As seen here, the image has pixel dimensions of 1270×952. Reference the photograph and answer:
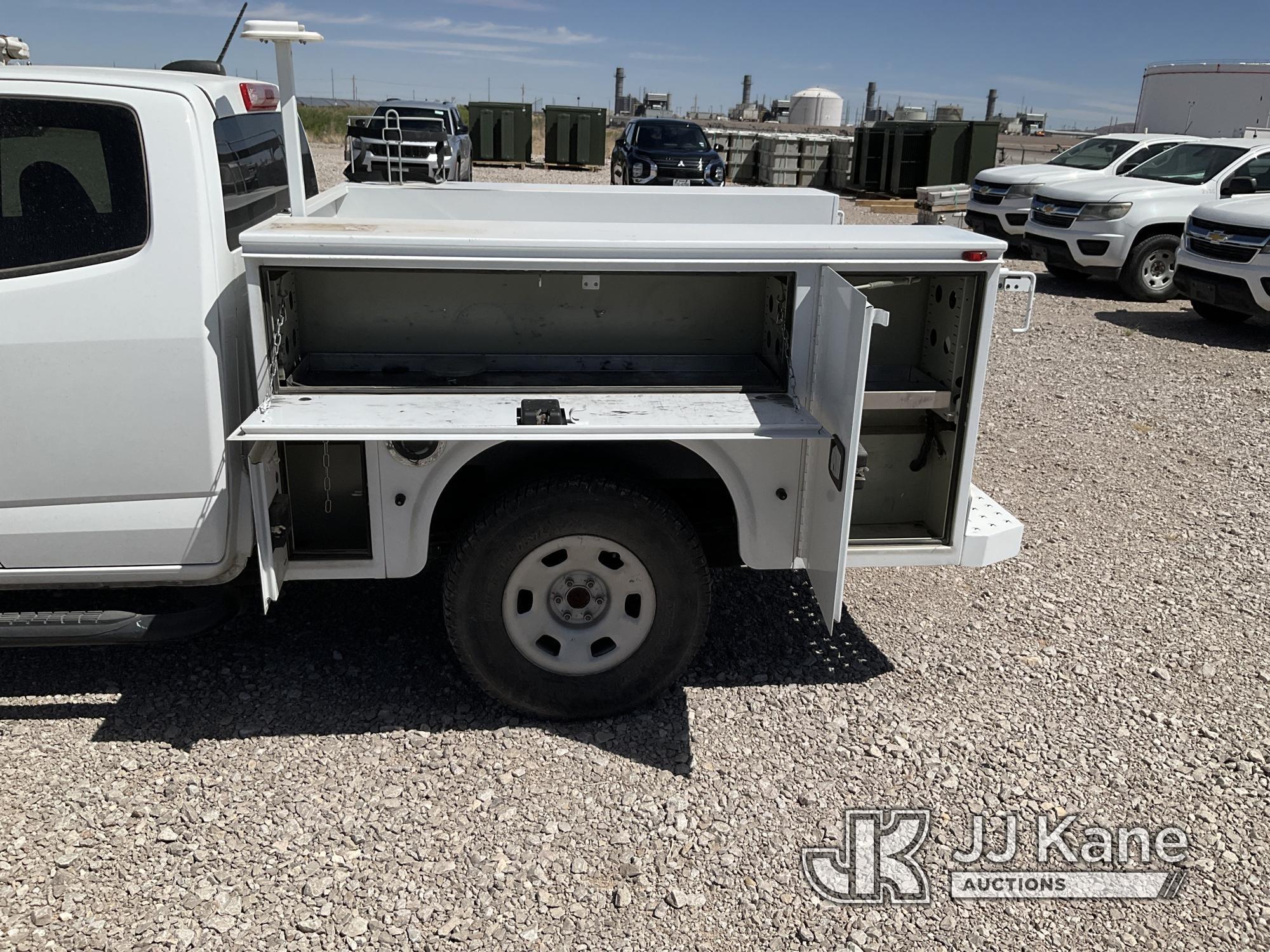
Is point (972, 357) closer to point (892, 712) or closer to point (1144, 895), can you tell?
point (892, 712)

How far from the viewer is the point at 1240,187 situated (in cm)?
1266

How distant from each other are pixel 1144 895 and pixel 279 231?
329 centimetres

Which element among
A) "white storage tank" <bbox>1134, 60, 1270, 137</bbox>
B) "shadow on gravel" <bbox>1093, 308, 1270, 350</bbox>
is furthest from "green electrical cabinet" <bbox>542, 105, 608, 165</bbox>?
"shadow on gravel" <bbox>1093, 308, 1270, 350</bbox>

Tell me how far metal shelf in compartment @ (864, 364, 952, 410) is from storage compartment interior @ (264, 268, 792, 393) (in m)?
0.39

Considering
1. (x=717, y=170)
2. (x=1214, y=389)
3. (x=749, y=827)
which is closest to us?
(x=749, y=827)

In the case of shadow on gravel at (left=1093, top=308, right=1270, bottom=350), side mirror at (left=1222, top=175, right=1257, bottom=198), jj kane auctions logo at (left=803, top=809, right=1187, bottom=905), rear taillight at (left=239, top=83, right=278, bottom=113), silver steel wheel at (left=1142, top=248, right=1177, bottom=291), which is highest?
rear taillight at (left=239, top=83, right=278, bottom=113)

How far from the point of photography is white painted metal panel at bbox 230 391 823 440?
3318 mm

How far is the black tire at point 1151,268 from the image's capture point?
13.0 meters

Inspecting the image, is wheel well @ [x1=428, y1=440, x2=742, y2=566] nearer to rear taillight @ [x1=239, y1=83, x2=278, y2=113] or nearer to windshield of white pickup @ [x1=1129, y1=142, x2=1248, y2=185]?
rear taillight @ [x1=239, y1=83, x2=278, y2=113]

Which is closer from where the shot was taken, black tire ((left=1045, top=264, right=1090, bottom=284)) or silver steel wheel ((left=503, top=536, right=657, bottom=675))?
silver steel wheel ((left=503, top=536, right=657, bottom=675))

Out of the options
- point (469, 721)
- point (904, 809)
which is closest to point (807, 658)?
point (904, 809)

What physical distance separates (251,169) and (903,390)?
2.51 metres

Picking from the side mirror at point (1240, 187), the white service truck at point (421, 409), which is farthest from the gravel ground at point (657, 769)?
the side mirror at point (1240, 187)

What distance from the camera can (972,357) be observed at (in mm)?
3695
